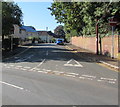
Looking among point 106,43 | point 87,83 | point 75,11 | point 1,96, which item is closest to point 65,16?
point 75,11

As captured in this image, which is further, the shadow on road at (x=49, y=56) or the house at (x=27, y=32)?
the house at (x=27, y=32)

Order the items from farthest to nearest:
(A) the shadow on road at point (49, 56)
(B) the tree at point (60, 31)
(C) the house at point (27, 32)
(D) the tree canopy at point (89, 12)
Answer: (B) the tree at point (60, 31), (C) the house at point (27, 32), (D) the tree canopy at point (89, 12), (A) the shadow on road at point (49, 56)

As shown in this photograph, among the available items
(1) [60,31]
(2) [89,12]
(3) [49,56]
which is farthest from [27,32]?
(2) [89,12]

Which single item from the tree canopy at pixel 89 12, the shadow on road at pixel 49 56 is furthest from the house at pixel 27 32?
the shadow on road at pixel 49 56

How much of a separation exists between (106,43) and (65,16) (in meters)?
11.0

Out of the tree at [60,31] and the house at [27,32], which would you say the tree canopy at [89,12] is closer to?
the house at [27,32]

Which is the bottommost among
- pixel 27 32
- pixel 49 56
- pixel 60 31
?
pixel 49 56

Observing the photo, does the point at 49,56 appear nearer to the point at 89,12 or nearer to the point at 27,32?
the point at 89,12

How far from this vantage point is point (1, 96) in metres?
7.04

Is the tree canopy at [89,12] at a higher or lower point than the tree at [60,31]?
lower

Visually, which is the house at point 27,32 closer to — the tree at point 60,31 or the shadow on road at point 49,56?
the tree at point 60,31

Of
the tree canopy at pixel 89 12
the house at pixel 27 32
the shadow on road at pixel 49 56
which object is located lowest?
the shadow on road at pixel 49 56

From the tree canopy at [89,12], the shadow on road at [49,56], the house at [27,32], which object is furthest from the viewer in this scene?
the house at [27,32]

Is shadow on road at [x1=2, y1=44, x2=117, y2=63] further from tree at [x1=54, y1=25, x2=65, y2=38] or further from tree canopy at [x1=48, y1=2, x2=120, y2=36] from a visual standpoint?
tree at [x1=54, y1=25, x2=65, y2=38]
